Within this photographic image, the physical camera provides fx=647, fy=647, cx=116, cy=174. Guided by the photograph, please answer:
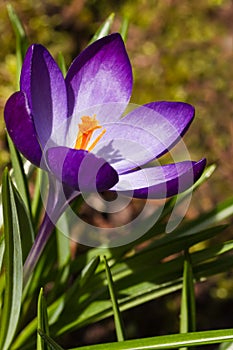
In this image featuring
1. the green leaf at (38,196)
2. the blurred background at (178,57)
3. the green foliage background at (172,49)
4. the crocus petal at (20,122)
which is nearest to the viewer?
the crocus petal at (20,122)

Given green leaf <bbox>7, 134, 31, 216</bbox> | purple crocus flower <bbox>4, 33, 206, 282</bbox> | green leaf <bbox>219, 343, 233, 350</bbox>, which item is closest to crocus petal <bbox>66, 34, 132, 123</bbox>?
purple crocus flower <bbox>4, 33, 206, 282</bbox>

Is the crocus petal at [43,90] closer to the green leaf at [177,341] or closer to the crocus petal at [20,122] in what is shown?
the crocus petal at [20,122]

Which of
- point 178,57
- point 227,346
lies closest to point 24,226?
point 227,346

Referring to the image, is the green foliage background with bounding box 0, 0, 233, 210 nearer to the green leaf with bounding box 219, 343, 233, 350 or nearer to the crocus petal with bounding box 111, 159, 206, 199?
the green leaf with bounding box 219, 343, 233, 350

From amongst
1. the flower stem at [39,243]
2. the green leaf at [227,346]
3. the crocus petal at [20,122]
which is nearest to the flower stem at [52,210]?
the flower stem at [39,243]

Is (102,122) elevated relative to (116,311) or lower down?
elevated

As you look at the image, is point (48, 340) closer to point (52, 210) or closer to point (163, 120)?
point (52, 210)

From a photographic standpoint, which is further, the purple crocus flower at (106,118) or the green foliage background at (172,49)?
the green foliage background at (172,49)
